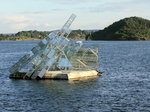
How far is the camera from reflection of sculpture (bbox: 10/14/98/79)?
87.0m

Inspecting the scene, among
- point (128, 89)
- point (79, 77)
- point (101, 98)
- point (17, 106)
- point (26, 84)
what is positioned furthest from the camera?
point (79, 77)

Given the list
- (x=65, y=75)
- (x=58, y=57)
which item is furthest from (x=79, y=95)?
(x=58, y=57)

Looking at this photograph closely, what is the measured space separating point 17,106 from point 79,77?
2861cm

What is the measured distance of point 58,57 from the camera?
88.6 m

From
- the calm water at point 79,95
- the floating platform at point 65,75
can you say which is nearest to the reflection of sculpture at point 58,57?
the floating platform at point 65,75

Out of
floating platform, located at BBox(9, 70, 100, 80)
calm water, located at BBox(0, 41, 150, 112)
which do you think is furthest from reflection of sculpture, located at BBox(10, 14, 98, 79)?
Answer: calm water, located at BBox(0, 41, 150, 112)

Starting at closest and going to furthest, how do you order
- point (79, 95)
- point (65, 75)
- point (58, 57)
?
1. point (79, 95)
2. point (65, 75)
3. point (58, 57)

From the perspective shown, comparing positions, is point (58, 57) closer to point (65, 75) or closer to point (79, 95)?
point (65, 75)

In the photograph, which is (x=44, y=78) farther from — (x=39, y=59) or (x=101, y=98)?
(x=101, y=98)

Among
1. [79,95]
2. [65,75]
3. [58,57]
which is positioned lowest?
[79,95]

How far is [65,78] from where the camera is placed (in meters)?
84.9

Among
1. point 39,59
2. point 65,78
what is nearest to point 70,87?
point 65,78

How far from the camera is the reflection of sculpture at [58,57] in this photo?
87000 mm

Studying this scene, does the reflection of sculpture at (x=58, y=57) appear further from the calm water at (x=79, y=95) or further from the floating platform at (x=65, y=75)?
the calm water at (x=79, y=95)
